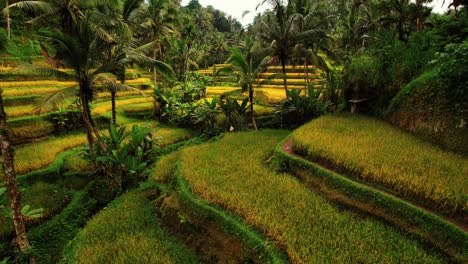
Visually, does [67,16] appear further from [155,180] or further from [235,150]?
[235,150]

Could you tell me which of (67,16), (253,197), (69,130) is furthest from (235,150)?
(69,130)

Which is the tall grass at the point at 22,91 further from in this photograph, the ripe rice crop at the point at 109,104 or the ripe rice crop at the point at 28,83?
the ripe rice crop at the point at 109,104

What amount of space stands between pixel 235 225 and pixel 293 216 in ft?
3.37

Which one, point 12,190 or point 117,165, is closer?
point 12,190

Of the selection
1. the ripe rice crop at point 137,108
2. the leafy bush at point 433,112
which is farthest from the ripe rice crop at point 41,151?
the leafy bush at point 433,112

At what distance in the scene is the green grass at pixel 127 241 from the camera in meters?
5.06

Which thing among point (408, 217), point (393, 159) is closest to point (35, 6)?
point (393, 159)

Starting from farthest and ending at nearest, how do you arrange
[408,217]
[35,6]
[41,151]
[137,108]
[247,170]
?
[137,108], [41,151], [35,6], [247,170], [408,217]

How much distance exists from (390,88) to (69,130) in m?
12.5

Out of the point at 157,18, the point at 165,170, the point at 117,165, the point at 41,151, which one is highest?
the point at 157,18

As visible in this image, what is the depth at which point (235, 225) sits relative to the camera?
196 inches

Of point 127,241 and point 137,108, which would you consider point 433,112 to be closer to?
point 127,241

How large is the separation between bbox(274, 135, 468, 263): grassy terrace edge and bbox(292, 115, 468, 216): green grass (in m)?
0.27

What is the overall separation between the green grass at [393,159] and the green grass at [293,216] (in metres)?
0.79
